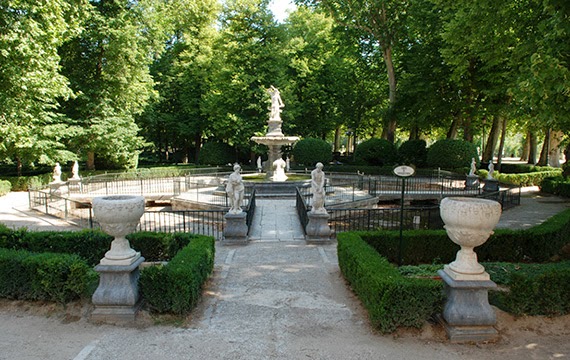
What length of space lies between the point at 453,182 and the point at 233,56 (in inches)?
805

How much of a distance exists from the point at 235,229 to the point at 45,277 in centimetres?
555

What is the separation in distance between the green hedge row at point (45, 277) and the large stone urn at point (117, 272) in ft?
1.39

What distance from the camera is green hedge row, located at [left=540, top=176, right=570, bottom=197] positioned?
2173 centimetres

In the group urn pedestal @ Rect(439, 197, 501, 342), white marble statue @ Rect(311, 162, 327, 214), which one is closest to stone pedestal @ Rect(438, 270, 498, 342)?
urn pedestal @ Rect(439, 197, 501, 342)

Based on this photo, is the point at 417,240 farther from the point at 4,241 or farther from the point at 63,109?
the point at 63,109

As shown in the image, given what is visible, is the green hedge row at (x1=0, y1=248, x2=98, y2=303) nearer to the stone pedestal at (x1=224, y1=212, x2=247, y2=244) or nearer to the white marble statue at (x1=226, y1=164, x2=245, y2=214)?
the stone pedestal at (x1=224, y1=212, x2=247, y2=244)


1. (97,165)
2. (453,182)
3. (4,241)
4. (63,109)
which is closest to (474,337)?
(4,241)

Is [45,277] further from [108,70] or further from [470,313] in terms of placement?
[108,70]

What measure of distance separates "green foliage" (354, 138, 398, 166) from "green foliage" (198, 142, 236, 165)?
1191 centimetres

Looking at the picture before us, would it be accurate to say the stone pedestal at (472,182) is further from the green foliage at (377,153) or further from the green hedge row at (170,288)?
the green hedge row at (170,288)

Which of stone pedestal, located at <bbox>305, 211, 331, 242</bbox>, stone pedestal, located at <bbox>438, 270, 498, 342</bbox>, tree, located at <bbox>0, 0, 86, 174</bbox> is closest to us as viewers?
stone pedestal, located at <bbox>438, 270, 498, 342</bbox>

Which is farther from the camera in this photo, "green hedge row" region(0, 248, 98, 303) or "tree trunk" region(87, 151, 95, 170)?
"tree trunk" region(87, 151, 95, 170)

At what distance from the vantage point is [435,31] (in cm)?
2409

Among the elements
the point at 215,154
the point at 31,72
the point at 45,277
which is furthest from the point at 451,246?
the point at 215,154
